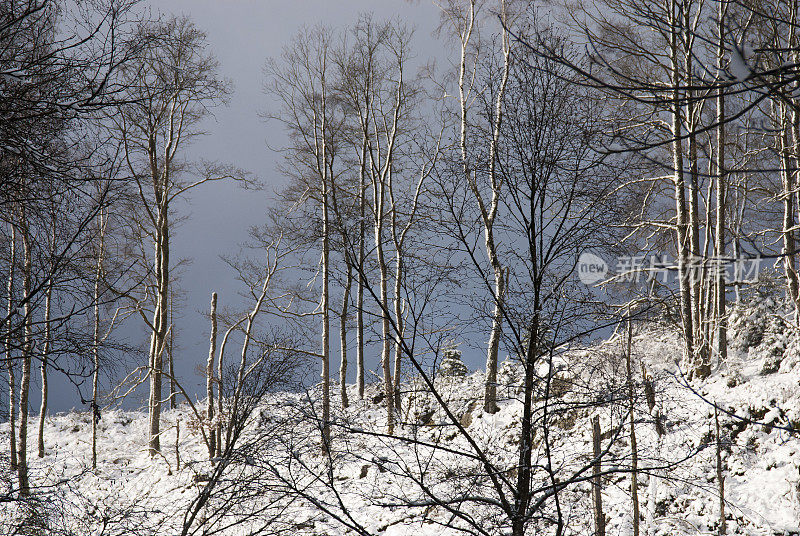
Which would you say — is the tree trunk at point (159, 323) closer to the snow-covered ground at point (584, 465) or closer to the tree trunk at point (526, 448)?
the snow-covered ground at point (584, 465)

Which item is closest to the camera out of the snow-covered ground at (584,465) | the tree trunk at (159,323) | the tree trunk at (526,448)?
the tree trunk at (526,448)

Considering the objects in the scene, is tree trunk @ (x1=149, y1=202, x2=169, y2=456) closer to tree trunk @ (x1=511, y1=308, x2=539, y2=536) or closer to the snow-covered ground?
the snow-covered ground

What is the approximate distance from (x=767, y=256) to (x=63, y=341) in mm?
4980

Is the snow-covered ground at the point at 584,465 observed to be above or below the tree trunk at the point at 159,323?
below

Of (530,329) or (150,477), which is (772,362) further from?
(150,477)

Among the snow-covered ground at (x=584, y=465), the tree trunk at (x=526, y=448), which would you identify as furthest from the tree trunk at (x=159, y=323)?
the tree trunk at (x=526, y=448)

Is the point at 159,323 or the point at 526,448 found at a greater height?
the point at 159,323

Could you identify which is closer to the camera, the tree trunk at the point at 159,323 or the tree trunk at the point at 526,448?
the tree trunk at the point at 526,448

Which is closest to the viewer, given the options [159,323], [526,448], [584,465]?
[526,448]

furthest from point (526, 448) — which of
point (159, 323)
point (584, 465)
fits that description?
point (159, 323)

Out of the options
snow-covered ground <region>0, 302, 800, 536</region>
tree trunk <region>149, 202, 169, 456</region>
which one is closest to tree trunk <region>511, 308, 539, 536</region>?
snow-covered ground <region>0, 302, 800, 536</region>

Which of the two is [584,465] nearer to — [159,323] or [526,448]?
[526,448]

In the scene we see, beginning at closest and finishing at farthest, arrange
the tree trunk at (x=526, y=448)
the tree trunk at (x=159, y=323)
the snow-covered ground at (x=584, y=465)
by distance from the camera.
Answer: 1. the tree trunk at (x=526, y=448)
2. the snow-covered ground at (x=584, y=465)
3. the tree trunk at (x=159, y=323)

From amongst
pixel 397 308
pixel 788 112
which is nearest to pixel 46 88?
pixel 397 308
